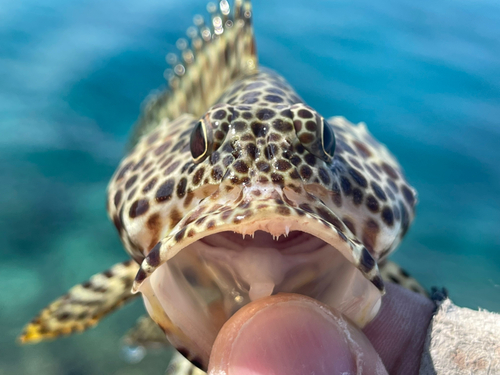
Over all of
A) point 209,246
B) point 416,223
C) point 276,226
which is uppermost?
point 276,226

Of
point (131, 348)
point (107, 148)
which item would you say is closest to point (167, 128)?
point (131, 348)

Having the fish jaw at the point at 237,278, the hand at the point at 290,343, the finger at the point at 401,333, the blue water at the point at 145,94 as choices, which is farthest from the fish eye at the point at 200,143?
the blue water at the point at 145,94

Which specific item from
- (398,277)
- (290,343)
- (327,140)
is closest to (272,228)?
(290,343)

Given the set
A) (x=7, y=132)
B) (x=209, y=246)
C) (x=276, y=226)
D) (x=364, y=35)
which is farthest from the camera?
(x=364, y=35)

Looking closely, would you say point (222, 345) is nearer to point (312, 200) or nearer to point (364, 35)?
point (312, 200)

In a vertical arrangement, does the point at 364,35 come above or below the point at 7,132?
above

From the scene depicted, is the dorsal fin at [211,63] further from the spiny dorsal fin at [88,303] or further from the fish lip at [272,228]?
the fish lip at [272,228]

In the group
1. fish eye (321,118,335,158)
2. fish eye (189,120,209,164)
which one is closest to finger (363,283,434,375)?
fish eye (321,118,335,158)
